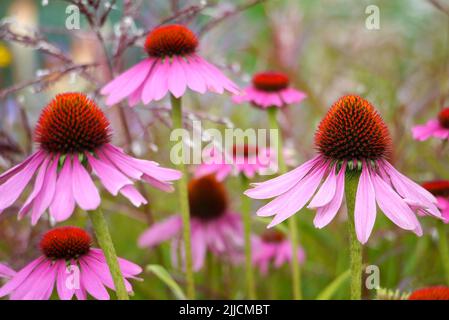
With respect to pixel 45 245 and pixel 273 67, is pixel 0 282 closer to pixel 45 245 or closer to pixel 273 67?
pixel 45 245

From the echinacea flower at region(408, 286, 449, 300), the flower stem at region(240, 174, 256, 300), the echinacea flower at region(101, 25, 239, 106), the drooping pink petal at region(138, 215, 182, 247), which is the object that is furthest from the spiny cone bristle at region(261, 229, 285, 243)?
the echinacea flower at region(408, 286, 449, 300)

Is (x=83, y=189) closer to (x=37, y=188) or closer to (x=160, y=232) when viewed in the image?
(x=37, y=188)

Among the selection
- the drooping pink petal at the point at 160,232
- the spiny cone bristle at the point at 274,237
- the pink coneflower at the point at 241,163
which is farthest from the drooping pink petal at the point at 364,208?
the spiny cone bristle at the point at 274,237

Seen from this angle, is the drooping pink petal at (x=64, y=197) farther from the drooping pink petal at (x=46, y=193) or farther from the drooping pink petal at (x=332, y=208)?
the drooping pink petal at (x=332, y=208)

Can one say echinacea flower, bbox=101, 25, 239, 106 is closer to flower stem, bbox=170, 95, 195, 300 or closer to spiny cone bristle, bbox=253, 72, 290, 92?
flower stem, bbox=170, 95, 195, 300

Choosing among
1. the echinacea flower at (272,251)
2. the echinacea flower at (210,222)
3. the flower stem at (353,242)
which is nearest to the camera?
the flower stem at (353,242)

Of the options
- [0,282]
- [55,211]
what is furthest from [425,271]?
[55,211]
